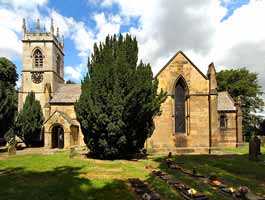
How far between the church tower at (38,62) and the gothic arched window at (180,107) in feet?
78.3

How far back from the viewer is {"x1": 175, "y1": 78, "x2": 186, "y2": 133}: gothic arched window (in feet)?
79.8

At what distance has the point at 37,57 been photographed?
41.2m

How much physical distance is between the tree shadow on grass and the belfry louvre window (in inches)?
1251

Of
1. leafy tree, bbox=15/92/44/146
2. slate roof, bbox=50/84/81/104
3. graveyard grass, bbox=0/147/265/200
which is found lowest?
graveyard grass, bbox=0/147/265/200

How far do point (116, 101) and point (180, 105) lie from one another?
392 inches

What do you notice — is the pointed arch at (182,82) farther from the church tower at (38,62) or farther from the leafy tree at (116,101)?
the church tower at (38,62)

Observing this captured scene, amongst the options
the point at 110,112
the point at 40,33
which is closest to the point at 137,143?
the point at 110,112

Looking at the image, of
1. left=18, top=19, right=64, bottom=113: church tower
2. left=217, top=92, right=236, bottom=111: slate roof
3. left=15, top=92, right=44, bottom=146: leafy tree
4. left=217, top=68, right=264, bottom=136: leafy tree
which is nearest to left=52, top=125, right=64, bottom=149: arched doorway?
left=15, top=92, right=44, bottom=146: leafy tree

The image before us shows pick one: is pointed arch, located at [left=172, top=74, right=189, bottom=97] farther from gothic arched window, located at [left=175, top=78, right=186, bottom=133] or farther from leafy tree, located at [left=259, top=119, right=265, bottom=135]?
leafy tree, located at [left=259, top=119, right=265, bottom=135]

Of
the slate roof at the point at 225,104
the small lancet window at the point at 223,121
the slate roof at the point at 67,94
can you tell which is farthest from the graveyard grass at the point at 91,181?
the slate roof at the point at 67,94

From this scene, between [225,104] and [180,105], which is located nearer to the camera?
[180,105]

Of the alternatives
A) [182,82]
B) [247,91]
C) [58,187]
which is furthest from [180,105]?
[247,91]

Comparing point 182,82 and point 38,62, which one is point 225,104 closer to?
point 182,82

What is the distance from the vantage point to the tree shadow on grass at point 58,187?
860cm
